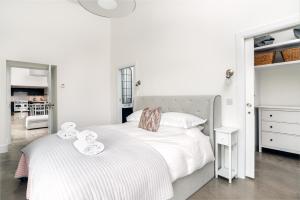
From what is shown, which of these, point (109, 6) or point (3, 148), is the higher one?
point (109, 6)

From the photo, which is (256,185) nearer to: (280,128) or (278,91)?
(280,128)

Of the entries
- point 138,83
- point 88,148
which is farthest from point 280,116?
point 88,148

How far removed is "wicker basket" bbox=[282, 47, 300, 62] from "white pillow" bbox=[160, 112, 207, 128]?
1864mm

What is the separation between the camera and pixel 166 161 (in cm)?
175

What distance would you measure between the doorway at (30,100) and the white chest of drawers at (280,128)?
187 inches

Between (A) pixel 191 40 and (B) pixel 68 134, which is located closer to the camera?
(B) pixel 68 134

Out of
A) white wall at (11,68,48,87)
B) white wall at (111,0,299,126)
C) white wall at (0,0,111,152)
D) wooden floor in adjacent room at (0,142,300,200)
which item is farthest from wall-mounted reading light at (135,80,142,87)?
white wall at (11,68,48,87)

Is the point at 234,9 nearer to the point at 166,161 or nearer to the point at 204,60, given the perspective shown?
the point at 204,60

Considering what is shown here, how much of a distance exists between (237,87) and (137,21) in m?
2.93

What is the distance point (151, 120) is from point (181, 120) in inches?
17.4

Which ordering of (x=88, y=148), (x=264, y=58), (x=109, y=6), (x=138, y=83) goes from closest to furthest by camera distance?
(x=88, y=148) < (x=109, y=6) < (x=264, y=58) < (x=138, y=83)

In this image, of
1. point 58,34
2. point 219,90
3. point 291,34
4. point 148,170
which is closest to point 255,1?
point 219,90

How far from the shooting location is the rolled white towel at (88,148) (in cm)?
159

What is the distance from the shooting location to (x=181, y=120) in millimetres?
2559
